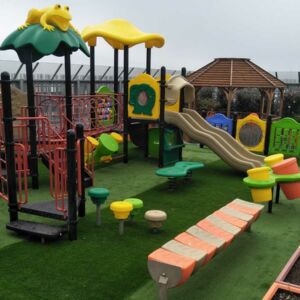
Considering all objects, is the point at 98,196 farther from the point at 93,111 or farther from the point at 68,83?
the point at 93,111

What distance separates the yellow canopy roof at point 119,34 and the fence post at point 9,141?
215 inches

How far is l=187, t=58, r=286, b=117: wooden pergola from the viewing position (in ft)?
53.2

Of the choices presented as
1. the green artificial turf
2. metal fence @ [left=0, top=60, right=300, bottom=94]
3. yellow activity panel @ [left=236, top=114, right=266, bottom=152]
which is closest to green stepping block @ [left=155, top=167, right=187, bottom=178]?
the green artificial turf

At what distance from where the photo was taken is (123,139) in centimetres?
1140

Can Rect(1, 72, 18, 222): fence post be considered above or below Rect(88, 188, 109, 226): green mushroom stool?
above

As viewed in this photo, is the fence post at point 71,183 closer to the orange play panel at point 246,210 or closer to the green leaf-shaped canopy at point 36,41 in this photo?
the orange play panel at point 246,210

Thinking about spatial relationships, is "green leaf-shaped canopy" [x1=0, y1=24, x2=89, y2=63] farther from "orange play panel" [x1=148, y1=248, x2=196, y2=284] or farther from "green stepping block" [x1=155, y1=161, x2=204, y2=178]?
"orange play panel" [x1=148, y1=248, x2=196, y2=284]

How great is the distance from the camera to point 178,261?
3.78 m

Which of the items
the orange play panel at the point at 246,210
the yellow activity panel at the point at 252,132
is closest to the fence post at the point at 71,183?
the orange play panel at the point at 246,210

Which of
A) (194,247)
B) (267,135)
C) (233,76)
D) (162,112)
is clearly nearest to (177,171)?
(162,112)

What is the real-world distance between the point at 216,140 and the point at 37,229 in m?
5.84

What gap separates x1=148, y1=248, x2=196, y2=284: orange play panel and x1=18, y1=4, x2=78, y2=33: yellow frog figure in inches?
217

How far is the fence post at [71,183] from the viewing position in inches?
207

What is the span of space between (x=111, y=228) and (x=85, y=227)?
41 centimetres
